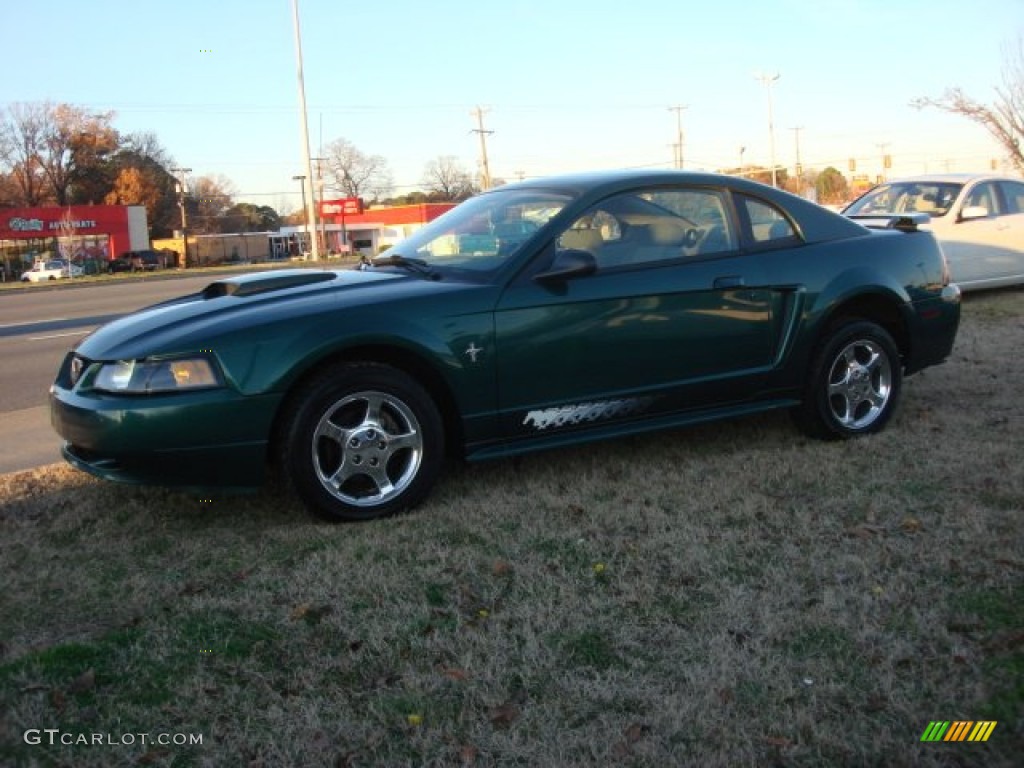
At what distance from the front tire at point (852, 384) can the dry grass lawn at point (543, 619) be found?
0.30 metres

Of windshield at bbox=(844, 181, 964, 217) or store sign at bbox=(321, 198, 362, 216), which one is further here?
store sign at bbox=(321, 198, 362, 216)

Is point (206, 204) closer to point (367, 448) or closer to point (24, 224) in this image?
point (24, 224)

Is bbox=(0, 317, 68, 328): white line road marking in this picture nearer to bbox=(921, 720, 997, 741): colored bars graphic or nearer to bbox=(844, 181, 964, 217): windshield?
bbox=(844, 181, 964, 217): windshield

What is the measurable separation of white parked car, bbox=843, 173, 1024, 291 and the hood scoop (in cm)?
779

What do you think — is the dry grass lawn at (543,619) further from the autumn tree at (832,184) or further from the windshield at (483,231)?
the autumn tree at (832,184)

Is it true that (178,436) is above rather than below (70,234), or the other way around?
below

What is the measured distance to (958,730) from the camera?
8.02 feet

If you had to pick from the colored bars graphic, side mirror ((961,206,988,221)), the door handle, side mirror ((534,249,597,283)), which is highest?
side mirror ((961,206,988,221))

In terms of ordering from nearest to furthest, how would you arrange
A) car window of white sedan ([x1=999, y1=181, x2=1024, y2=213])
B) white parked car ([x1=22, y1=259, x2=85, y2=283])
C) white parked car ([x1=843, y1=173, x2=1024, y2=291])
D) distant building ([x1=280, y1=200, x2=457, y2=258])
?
white parked car ([x1=843, y1=173, x2=1024, y2=291]) → car window of white sedan ([x1=999, y1=181, x2=1024, y2=213]) → white parked car ([x1=22, y1=259, x2=85, y2=283]) → distant building ([x1=280, y1=200, x2=457, y2=258])

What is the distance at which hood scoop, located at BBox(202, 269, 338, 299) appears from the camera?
446cm

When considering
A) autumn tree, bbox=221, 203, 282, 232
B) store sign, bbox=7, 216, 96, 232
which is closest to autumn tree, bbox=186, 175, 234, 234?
autumn tree, bbox=221, 203, 282, 232

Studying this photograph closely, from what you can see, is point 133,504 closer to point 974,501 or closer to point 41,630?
point 41,630

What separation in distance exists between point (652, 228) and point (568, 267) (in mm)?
687

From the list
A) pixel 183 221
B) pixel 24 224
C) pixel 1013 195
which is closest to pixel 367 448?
pixel 1013 195
